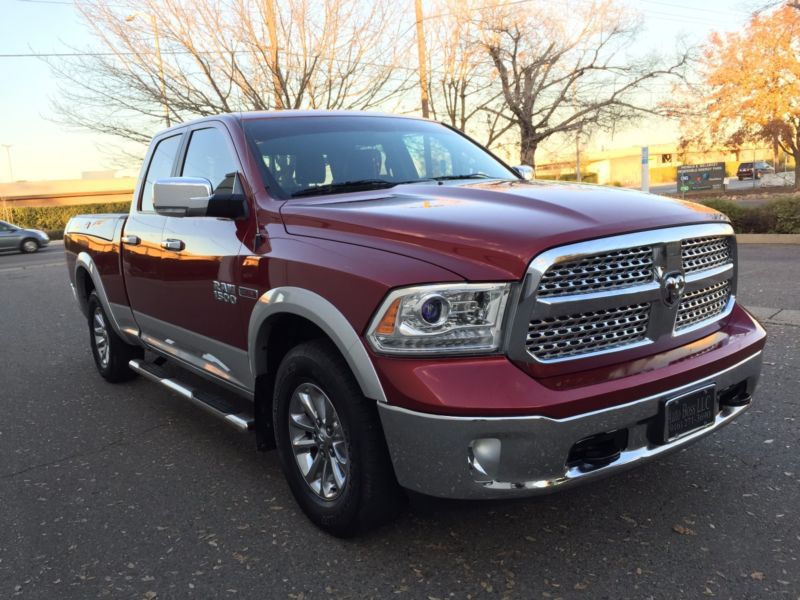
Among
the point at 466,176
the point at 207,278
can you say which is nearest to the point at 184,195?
the point at 207,278

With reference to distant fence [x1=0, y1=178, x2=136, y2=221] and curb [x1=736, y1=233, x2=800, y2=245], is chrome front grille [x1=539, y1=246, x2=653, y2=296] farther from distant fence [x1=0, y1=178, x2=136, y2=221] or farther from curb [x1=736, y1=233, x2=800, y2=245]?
distant fence [x1=0, y1=178, x2=136, y2=221]

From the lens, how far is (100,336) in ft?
19.2

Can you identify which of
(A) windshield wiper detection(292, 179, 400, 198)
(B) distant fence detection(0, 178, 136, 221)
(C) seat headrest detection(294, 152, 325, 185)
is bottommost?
(A) windshield wiper detection(292, 179, 400, 198)

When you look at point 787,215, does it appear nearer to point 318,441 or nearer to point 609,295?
point 609,295

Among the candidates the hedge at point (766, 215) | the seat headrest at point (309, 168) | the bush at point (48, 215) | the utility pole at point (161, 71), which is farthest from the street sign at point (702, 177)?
the seat headrest at point (309, 168)

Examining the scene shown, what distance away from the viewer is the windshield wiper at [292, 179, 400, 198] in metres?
3.46

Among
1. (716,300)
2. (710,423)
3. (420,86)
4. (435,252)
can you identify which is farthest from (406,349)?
(420,86)

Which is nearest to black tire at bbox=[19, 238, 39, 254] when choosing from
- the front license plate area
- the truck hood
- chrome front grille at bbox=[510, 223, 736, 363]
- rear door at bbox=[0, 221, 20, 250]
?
rear door at bbox=[0, 221, 20, 250]

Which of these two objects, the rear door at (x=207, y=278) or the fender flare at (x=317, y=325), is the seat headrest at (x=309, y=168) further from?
the fender flare at (x=317, y=325)

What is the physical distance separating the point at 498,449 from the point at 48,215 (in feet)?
136

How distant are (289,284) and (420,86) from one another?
57.2 ft

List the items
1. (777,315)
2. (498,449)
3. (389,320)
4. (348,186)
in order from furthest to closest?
(777,315) → (348,186) → (389,320) → (498,449)

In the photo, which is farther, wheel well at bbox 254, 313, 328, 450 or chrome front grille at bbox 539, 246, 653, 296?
wheel well at bbox 254, 313, 328, 450

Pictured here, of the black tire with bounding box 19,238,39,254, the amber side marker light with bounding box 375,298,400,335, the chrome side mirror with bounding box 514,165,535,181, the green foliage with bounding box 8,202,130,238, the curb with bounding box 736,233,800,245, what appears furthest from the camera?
the green foliage with bounding box 8,202,130,238
